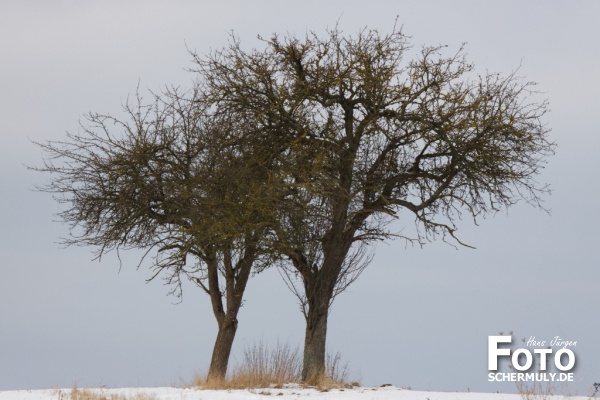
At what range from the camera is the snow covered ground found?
13.4 meters

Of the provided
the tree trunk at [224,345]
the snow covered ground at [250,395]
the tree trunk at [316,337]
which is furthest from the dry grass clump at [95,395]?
the tree trunk at [224,345]

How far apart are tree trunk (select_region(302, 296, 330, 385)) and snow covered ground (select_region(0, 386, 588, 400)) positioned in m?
2.10

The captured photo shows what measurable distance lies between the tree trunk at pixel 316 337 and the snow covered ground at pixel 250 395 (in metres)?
2.10

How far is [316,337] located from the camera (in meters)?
17.4

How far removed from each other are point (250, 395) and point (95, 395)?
255 cm

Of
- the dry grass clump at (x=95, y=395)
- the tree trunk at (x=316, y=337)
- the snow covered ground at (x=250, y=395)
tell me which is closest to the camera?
the dry grass clump at (x=95, y=395)

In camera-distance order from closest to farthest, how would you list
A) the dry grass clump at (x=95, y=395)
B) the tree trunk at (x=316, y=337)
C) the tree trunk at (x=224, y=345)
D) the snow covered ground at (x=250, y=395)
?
the dry grass clump at (x=95, y=395) < the snow covered ground at (x=250, y=395) < the tree trunk at (x=316, y=337) < the tree trunk at (x=224, y=345)

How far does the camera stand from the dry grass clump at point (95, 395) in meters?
13.0

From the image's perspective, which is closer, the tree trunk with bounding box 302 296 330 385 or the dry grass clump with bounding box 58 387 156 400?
the dry grass clump with bounding box 58 387 156 400

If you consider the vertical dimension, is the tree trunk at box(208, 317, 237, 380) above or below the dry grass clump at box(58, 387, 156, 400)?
above

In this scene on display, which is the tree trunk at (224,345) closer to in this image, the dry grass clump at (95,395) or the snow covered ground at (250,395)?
the snow covered ground at (250,395)

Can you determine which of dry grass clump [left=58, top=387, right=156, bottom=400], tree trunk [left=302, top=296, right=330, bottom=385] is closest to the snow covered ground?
dry grass clump [left=58, top=387, right=156, bottom=400]

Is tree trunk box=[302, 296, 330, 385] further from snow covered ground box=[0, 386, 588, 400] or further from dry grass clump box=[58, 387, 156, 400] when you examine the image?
dry grass clump box=[58, 387, 156, 400]

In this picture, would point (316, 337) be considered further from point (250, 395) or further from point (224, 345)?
point (250, 395)
